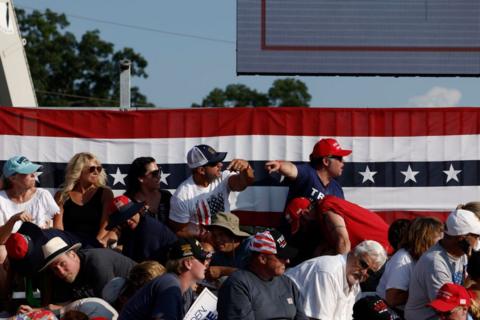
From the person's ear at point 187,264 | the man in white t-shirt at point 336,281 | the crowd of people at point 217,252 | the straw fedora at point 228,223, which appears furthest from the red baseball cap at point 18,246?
the man in white t-shirt at point 336,281

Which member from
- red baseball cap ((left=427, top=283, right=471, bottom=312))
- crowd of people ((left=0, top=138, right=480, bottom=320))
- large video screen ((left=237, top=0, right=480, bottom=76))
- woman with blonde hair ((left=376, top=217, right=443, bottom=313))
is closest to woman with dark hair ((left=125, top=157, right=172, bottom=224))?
crowd of people ((left=0, top=138, right=480, bottom=320))

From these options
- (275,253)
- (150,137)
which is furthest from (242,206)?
(275,253)

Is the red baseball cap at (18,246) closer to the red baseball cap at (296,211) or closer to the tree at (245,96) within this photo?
the red baseball cap at (296,211)

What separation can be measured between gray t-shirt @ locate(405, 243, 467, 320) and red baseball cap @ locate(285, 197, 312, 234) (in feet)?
4.35

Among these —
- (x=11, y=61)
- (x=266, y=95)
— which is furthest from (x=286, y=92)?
(x=11, y=61)

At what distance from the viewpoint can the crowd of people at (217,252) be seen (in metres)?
6.35

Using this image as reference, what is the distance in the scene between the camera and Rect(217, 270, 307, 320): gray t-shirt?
19.9ft

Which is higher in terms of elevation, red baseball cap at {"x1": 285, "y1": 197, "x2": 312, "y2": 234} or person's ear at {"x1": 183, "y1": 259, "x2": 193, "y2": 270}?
red baseball cap at {"x1": 285, "y1": 197, "x2": 312, "y2": 234}

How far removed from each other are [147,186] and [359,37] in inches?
163

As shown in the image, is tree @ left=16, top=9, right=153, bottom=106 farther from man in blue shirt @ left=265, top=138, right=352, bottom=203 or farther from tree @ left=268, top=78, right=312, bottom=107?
man in blue shirt @ left=265, top=138, right=352, bottom=203

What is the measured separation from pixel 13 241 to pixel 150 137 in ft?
7.85

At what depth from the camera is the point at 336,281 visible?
276 inches

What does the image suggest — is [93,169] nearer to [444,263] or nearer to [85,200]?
[85,200]

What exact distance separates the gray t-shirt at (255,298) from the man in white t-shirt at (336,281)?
1.80 ft
